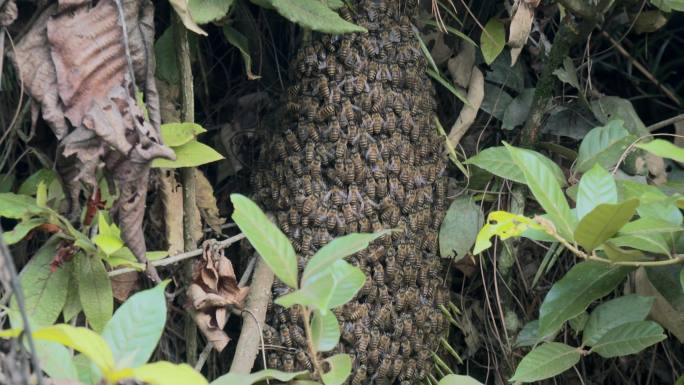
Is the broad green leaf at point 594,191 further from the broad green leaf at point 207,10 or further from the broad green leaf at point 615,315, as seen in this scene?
the broad green leaf at point 207,10

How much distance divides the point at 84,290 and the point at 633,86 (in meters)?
1.56

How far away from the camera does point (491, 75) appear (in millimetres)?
2102

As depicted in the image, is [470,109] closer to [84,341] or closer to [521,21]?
[521,21]

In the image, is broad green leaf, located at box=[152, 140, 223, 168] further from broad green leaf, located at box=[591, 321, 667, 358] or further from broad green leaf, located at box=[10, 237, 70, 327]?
broad green leaf, located at box=[591, 321, 667, 358]

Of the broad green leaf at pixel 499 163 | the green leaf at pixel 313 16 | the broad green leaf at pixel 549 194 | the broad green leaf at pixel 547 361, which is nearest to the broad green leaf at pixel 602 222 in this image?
the broad green leaf at pixel 549 194

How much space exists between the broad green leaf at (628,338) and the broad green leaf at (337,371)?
526 millimetres

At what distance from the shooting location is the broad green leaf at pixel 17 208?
1469 mm

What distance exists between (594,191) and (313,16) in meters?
0.59

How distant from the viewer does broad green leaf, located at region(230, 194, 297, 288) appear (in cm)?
117

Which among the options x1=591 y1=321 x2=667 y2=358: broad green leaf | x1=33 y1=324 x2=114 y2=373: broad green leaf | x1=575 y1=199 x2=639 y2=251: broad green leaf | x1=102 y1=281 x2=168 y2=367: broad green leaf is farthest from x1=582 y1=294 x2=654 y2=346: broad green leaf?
x1=33 y1=324 x2=114 y2=373: broad green leaf

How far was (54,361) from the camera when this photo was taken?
1120mm

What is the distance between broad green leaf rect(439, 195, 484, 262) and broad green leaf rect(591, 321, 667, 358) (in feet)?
1.19

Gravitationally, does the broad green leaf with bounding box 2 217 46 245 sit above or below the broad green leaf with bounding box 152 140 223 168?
below

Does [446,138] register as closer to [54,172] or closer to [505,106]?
[505,106]
